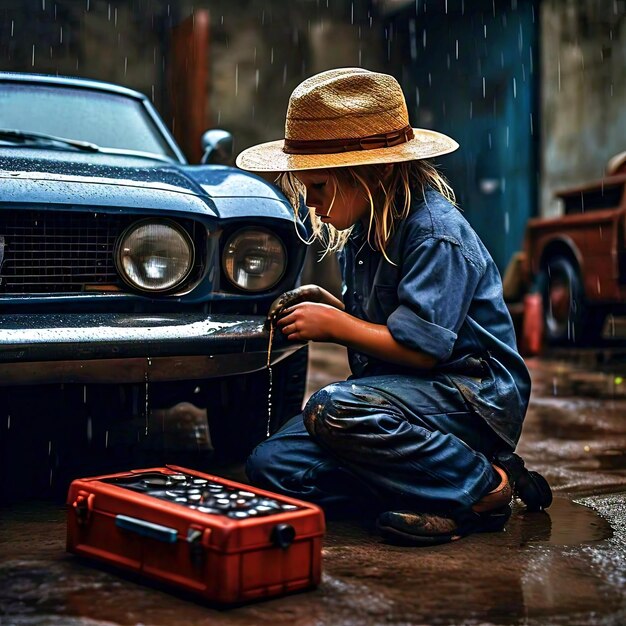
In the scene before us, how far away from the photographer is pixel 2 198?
2.95 metres

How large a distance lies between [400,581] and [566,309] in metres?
6.49

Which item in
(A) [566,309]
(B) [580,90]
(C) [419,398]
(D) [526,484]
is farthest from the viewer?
(B) [580,90]

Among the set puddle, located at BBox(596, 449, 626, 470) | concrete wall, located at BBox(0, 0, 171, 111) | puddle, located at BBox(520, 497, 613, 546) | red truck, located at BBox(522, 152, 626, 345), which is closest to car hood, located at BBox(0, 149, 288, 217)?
puddle, located at BBox(520, 497, 613, 546)

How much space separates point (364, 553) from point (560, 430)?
2.17m

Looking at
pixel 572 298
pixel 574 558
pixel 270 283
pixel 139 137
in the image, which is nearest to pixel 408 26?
pixel 572 298

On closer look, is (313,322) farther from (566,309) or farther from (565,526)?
(566,309)

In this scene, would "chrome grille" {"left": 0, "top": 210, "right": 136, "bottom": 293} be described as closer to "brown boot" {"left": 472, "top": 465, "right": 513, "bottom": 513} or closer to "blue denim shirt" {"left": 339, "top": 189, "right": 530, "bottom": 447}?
"blue denim shirt" {"left": 339, "top": 189, "right": 530, "bottom": 447}

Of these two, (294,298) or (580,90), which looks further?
(580,90)

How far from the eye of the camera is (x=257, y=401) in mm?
3508

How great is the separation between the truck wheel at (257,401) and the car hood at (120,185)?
0.56m

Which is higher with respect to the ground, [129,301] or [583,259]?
[583,259]

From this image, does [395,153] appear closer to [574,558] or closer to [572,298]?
[574,558]

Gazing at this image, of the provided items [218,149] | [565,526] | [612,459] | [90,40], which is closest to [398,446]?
[565,526]

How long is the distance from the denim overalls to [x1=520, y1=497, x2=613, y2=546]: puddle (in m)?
0.21
